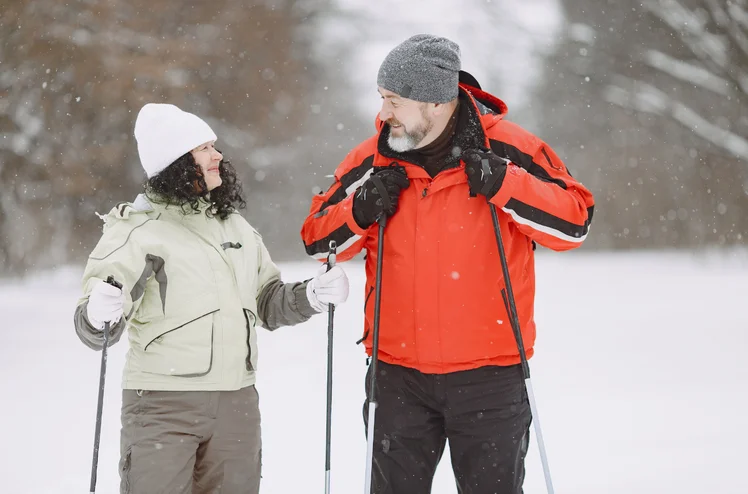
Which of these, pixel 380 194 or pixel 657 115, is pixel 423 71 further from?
pixel 657 115

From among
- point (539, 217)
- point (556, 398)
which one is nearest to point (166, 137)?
point (539, 217)

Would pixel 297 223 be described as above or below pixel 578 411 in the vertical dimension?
above

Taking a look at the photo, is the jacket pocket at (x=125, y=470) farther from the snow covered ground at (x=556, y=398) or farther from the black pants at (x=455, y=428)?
the snow covered ground at (x=556, y=398)

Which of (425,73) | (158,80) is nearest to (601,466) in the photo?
(425,73)

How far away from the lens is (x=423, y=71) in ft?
9.90

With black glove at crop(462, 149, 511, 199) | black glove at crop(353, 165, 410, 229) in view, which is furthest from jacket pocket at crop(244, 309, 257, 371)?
black glove at crop(462, 149, 511, 199)

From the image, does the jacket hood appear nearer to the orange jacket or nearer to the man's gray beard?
the orange jacket

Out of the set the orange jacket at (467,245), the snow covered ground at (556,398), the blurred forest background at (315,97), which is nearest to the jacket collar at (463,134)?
the orange jacket at (467,245)

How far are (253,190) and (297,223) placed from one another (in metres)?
3.27

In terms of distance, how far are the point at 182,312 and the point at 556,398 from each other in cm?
478

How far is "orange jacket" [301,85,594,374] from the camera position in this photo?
9.55 feet

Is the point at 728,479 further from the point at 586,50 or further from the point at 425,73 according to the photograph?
the point at 586,50

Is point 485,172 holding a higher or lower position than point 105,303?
higher

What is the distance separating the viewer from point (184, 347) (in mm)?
2877
